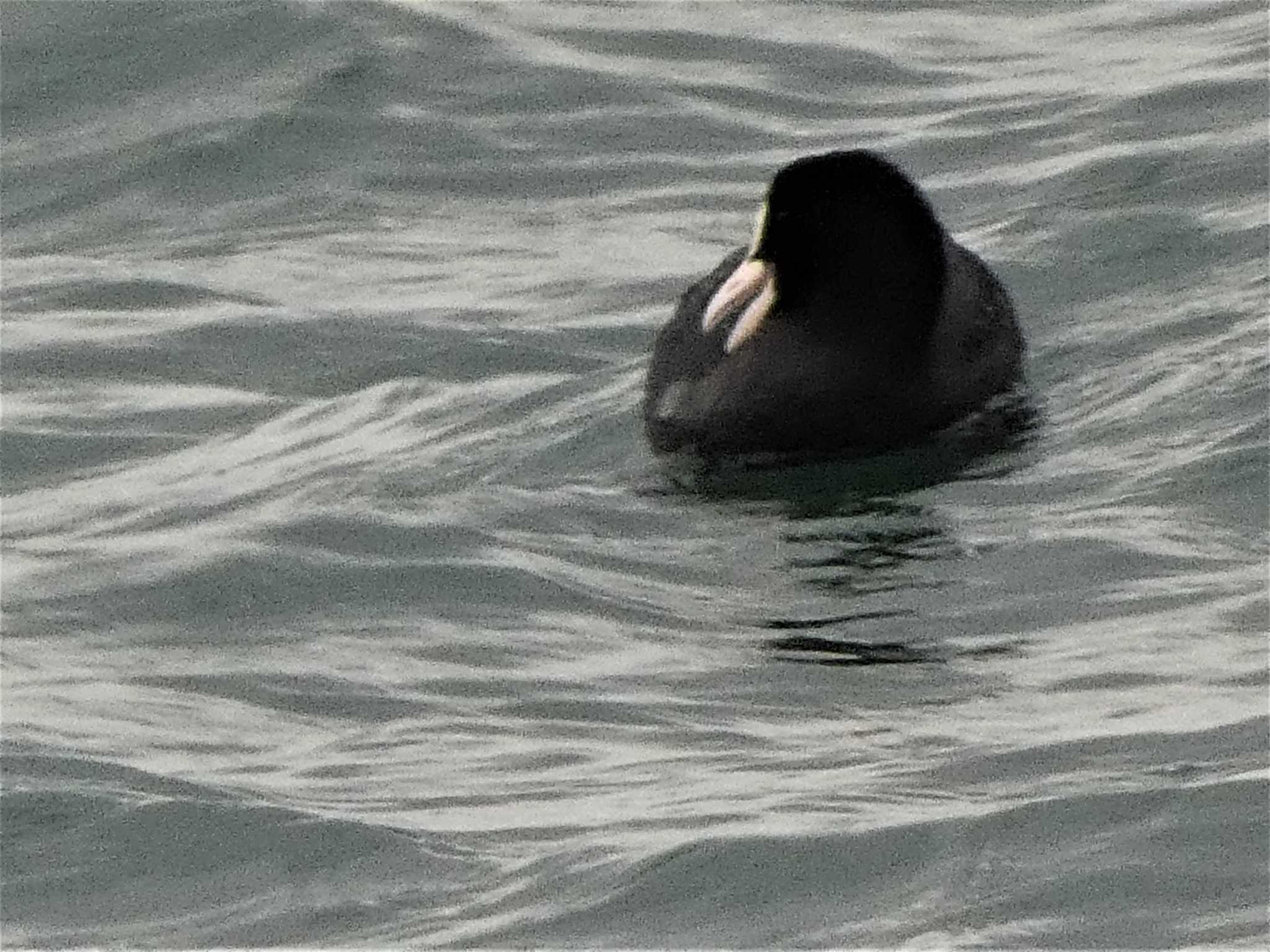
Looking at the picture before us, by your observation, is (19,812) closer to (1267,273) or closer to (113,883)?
(113,883)

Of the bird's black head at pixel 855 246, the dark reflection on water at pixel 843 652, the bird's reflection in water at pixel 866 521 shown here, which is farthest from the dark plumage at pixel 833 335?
the dark reflection on water at pixel 843 652

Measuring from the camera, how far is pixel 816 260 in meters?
12.0

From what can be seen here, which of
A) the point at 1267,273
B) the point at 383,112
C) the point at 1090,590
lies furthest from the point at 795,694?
the point at 383,112

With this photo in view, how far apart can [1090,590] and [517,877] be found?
245cm

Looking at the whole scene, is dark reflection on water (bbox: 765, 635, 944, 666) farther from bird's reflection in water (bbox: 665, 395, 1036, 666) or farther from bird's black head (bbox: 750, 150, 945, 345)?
bird's black head (bbox: 750, 150, 945, 345)

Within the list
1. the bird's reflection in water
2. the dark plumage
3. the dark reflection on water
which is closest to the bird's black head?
the dark plumage

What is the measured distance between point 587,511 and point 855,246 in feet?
5.00

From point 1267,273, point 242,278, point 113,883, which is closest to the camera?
point 113,883

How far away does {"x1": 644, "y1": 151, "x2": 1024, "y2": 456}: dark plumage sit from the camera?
11.5 metres

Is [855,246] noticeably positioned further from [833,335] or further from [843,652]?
[843,652]

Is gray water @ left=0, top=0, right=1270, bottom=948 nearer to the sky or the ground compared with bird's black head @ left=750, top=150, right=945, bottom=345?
nearer to the ground

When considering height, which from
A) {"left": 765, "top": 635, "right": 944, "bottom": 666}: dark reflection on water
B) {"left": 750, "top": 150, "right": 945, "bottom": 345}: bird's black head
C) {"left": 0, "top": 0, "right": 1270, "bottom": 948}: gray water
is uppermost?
{"left": 750, "top": 150, "right": 945, "bottom": 345}: bird's black head

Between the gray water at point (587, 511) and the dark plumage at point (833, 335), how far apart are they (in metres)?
0.20

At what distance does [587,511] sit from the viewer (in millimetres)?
10883
